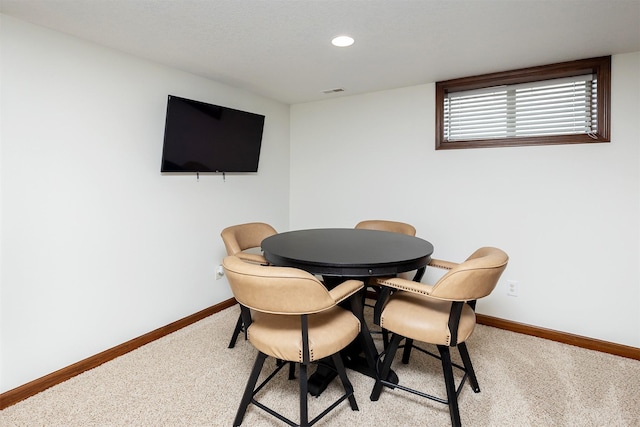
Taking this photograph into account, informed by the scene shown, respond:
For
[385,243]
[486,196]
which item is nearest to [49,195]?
[385,243]

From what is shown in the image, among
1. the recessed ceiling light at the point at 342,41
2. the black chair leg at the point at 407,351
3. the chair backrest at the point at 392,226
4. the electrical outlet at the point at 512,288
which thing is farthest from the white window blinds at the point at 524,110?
the black chair leg at the point at 407,351

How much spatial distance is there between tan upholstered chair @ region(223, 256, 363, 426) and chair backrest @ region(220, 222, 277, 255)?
876 millimetres

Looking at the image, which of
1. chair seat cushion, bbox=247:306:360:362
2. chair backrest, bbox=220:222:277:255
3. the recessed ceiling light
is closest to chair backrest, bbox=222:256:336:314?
chair seat cushion, bbox=247:306:360:362

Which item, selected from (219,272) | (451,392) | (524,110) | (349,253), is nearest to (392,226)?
(349,253)

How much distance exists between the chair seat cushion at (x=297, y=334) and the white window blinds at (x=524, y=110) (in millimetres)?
2226

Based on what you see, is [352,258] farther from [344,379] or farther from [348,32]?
[348,32]

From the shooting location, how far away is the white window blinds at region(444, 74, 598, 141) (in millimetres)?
2705

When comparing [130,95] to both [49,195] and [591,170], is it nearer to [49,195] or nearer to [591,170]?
[49,195]

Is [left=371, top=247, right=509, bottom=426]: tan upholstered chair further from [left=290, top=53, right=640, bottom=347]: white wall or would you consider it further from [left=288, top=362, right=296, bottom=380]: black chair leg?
[left=290, top=53, right=640, bottom=347]: white wall

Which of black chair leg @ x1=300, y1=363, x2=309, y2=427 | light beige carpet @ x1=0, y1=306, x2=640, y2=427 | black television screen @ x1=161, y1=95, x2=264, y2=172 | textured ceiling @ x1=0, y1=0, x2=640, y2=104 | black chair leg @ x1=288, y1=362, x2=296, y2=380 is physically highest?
textured ceiling @ x1=0, y1=0, x2=640, y2=104

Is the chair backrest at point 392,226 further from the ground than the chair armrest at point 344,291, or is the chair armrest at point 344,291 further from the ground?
the chair backrest at point 392,226

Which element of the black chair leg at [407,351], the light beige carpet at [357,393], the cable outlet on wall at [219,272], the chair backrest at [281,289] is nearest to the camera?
the chair backrest at [281,289]

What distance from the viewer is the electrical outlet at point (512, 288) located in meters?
2.99

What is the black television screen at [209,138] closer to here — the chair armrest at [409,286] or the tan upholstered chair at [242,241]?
the tan upholstered chair at [242,241]
